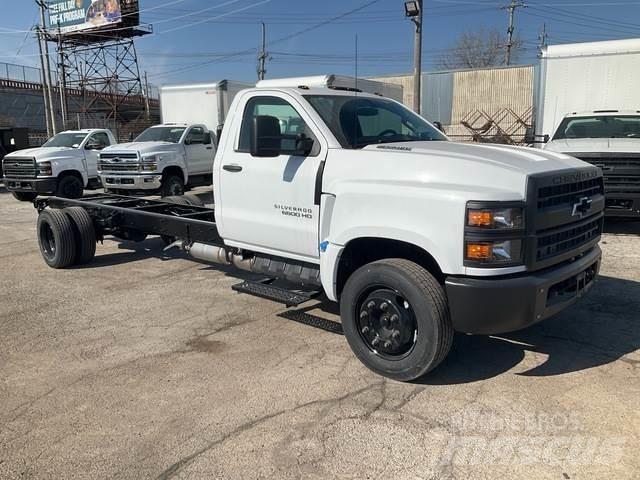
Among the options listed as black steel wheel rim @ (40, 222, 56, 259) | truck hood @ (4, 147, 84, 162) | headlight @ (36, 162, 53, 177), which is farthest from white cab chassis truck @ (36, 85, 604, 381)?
truck hood @ (4, 147, 84, 162)

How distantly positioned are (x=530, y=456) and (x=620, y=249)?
6.18 meters

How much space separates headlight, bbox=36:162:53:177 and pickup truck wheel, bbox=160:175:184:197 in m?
3.17

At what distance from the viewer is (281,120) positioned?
497 cm

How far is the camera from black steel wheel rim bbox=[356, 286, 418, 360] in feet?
13.0

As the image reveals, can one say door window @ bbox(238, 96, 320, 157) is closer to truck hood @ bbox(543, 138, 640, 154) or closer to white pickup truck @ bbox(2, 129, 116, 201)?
truck hood @ bbox(543, 138, 640, 154)

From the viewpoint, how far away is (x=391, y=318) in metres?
4.03

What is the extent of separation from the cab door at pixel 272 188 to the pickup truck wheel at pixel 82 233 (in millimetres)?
3033

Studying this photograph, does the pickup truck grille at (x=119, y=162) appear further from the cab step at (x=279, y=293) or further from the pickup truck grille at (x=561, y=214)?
the pickup truck grille at (x=561, y=214)

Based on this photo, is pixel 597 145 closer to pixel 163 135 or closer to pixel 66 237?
pixel 66 237

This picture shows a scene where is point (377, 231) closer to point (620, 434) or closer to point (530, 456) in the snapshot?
point (530, 456)

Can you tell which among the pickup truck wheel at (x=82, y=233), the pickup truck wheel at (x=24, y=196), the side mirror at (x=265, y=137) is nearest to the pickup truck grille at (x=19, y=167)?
the pickup truck wheel at (x=24, y=196)

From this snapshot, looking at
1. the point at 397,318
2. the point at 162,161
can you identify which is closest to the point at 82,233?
the point at 397,318

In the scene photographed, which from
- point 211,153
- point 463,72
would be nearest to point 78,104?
point 463,72

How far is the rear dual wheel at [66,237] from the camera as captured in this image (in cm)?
756
